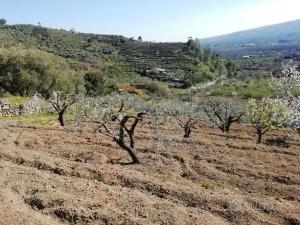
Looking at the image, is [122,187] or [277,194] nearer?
[122,187]

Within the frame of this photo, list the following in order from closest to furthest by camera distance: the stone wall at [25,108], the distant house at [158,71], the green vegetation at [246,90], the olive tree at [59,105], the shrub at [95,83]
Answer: the olive tree at [59,105]
the stone wall at [25,108]
the shrub at [95,83]
the green vegetation at [246,90]
the distant house at [158,71]

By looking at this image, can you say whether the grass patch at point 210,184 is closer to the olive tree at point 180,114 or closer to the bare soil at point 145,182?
the bare soil at point 145,182

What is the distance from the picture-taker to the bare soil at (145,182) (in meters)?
20.7

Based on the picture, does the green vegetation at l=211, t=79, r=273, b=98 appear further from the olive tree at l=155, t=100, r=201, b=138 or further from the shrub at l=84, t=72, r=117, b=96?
the olive tree at l=155, t=100, r=201, b=138

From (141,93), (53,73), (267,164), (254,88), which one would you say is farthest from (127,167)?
(254,88)

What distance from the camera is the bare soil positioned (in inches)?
816

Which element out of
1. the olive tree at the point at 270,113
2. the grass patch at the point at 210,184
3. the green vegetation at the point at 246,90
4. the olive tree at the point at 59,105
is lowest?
the green vegetation at the point at 246,90

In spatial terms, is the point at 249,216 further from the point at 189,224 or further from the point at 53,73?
the point at 53,73

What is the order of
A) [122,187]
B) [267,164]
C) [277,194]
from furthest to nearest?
1. [267,164]
2. [277,194]
3. [122,187]

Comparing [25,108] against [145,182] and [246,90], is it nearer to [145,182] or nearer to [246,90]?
[145,182]

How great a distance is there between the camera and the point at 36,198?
22.0m

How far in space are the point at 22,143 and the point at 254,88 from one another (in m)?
105

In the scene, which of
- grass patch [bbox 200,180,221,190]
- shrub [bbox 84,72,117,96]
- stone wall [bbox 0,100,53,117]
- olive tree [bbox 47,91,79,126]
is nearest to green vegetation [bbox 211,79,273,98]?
shrub [bbox 84,72,117,96]

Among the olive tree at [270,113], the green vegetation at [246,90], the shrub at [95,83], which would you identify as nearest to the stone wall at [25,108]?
the olive tree at [270,113]
